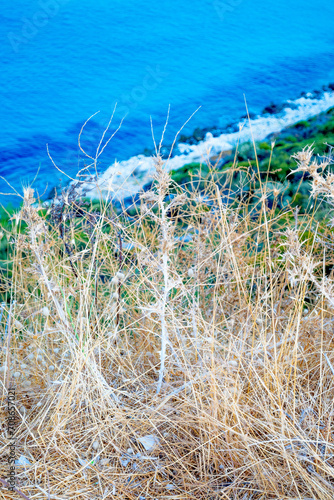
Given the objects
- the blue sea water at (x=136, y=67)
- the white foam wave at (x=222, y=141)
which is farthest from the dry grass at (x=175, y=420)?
the blue sea water at (x=136, y=67)

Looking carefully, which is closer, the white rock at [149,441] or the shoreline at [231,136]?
the white rock at [149,441]

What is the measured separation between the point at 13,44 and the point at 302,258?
2326 mm

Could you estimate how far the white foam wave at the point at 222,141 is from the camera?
2527mm

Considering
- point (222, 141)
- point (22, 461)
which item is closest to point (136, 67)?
point (222, 141)

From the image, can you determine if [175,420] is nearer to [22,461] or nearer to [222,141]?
[22,461]

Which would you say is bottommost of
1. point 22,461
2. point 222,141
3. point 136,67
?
point 22,461

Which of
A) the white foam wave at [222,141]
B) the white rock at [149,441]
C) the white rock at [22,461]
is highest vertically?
the white foam wave at [222,141]

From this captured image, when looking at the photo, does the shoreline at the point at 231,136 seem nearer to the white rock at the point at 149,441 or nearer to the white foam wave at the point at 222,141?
the white foam wave at the point at 222,141

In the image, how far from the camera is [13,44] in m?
2.44

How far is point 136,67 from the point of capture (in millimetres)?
2676

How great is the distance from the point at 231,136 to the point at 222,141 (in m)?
0.09

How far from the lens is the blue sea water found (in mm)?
2434

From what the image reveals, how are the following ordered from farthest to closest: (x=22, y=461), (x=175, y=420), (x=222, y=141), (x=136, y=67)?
(x=222, y=141)
(x=136, y=67)
(x=175, y=420)
(x=22, y=461)

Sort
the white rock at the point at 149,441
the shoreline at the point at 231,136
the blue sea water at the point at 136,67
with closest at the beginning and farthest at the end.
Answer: the white rock at the point at 149,441, the blue sea water at the point at 136,67, the shoreline at the point at 231,136
